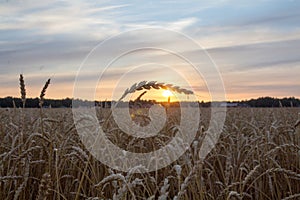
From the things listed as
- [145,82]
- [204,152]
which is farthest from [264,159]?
[145,82]

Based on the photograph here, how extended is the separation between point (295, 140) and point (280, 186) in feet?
4.04

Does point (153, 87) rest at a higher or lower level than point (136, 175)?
higher

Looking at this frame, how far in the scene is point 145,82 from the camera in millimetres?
1500

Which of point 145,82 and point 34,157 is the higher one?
point 145,82

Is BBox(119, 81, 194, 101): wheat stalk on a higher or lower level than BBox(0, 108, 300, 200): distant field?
higher

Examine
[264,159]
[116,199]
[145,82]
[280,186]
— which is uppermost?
[145,82]

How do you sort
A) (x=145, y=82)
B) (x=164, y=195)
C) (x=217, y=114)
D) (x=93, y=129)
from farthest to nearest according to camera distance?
(x=217, y=114), (x=93, y=129), (x=145, y=82), (x=164, y=195)

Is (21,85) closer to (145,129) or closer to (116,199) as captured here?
(116,199)

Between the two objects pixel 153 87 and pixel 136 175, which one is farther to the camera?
pixel 136 175

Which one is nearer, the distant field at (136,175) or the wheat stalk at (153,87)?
the wheat stalk at (153,87)

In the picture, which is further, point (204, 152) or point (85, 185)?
point (85, 185)

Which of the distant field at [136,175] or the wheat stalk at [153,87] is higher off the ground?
the wheat stalk at [153,87]

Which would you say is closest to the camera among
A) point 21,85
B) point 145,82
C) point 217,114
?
point 145,82

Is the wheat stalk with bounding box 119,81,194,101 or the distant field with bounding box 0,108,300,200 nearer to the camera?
the wheat stalk with bounding box 119,81,194,101
